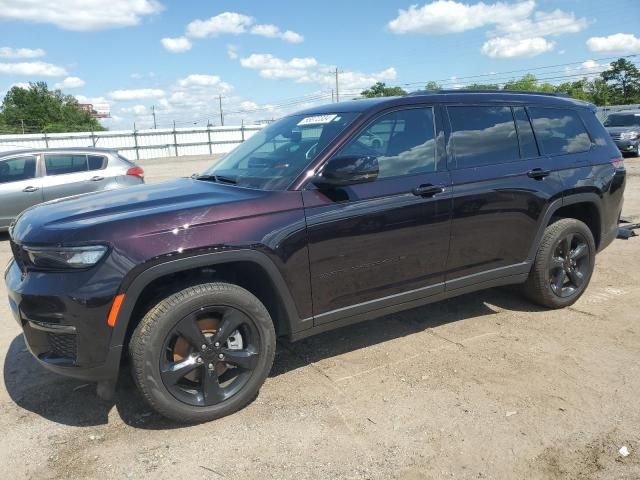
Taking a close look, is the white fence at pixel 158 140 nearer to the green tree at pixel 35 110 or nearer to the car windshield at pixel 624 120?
the car windshield at pixel 624 120

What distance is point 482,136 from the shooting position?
13.5 feet

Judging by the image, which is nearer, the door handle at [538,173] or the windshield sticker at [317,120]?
the windshield sticker at [317,120]

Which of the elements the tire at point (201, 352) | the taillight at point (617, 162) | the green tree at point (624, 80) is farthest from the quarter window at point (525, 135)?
the green tree at point (624, 80)

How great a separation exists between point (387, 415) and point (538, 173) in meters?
2.42

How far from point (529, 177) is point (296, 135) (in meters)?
1.93

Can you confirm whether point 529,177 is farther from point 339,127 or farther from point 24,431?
point 24,431

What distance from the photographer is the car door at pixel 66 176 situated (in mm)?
8734

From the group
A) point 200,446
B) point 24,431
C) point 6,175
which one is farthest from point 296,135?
point 6,175

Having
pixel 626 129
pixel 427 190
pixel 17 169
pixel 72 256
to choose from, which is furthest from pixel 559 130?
pixel 626 129

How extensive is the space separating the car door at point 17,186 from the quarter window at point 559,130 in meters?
7.70

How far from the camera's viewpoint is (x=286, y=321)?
11.0 ft

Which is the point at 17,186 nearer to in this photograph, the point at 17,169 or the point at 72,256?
the point at 17,169

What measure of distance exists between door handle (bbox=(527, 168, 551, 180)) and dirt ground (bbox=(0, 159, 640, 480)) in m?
1.25

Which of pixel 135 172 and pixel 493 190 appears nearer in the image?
pixel 493 190
